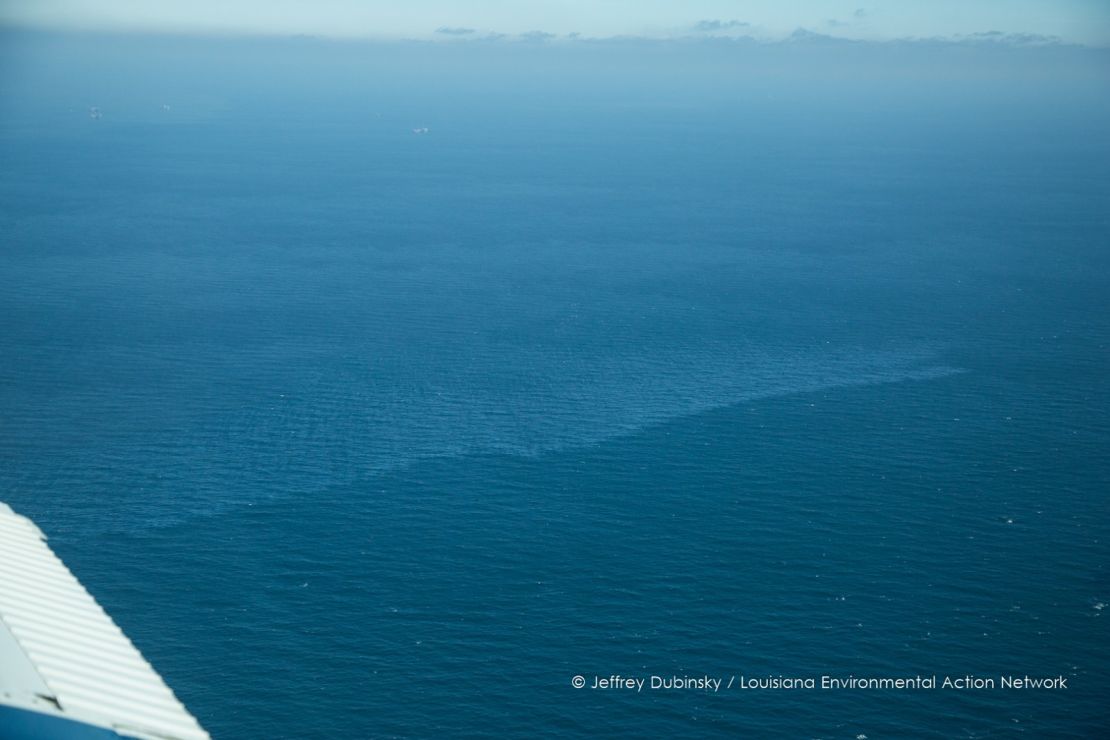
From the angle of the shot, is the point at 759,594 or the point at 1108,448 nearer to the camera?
the point at 759,594

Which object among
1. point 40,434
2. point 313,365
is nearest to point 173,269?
point 313,365

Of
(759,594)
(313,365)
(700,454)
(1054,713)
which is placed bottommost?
(1054,713)

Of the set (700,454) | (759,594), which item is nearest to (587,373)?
(700,454)

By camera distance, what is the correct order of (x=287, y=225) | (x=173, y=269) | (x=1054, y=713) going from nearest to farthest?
1. (x=1054, y=713)
2. (x=173, y=269)
3. (x=287, y=225)

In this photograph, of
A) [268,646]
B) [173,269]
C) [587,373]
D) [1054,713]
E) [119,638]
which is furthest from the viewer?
[173,269]

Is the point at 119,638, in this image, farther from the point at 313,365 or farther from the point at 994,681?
the point at 313,365

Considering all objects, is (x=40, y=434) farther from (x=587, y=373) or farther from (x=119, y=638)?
(x=119, y=638)

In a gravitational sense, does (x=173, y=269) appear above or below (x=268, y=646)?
above
